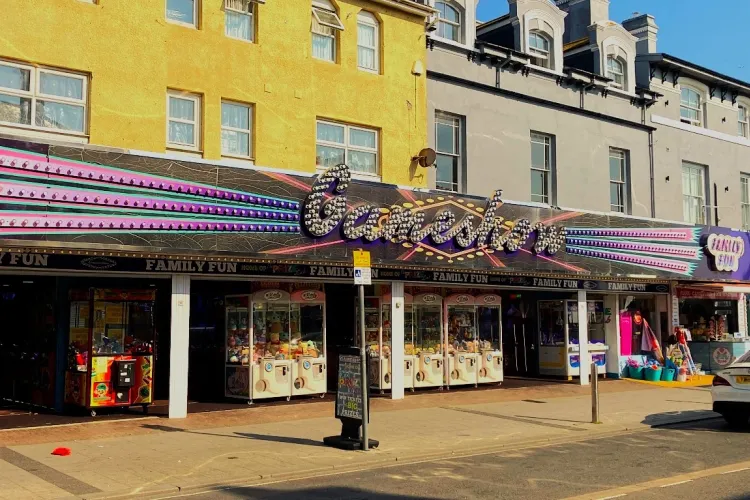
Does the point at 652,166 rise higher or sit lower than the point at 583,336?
higher

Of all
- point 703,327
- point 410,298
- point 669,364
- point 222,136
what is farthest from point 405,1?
point 703,327

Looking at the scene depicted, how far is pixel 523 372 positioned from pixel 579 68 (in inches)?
391

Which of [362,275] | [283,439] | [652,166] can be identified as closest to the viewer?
[362,275]

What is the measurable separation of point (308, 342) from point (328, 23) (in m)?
7.29

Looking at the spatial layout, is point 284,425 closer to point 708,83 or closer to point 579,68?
point 579,68

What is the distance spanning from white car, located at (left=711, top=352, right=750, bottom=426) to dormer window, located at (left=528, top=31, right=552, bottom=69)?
37.5 ft

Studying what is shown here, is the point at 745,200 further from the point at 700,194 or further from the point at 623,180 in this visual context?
the point at 623,180

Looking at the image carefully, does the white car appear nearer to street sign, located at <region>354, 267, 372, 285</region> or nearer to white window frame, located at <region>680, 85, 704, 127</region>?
street sign, located at <region>354, 267, 372, 285</region>

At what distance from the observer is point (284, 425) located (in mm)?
14531

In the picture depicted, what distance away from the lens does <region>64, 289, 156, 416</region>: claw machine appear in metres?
14.6

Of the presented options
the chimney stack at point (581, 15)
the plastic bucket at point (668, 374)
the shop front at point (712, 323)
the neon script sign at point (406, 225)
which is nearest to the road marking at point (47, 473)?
the neon script sign at point (406, 225)

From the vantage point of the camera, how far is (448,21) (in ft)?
69.1

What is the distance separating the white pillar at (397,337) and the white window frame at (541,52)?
8.69 meters

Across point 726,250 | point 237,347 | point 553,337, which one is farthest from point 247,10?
point 726,250
